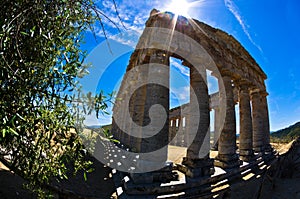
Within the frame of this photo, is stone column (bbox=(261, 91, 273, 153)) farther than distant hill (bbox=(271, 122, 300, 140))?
No

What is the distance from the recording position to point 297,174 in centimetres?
1622

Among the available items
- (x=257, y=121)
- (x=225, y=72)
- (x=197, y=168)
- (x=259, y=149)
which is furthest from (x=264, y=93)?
(x=197, y=168)

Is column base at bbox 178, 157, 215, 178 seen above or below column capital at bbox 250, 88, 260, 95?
below

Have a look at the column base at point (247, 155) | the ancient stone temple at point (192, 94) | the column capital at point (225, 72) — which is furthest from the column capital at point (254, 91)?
the column base at point (247, 155)

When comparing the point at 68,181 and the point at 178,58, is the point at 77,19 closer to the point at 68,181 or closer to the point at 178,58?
the point at 68,181

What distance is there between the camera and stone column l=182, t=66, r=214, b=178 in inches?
385

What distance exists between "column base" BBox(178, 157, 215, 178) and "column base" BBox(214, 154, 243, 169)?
165 centimetres

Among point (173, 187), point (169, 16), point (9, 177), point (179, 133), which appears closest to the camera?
→ point (9, 177)

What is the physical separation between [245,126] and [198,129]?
5843 millimetres

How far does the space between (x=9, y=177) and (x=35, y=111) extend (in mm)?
6469

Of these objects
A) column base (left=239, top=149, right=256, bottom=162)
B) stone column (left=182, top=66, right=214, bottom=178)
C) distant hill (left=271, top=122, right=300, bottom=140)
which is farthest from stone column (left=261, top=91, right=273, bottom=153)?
distant hill (left=271, top=122, right=300, bottom=140)

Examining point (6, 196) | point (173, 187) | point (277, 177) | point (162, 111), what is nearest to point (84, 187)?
point (6, 196)

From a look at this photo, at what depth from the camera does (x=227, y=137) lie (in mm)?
12086

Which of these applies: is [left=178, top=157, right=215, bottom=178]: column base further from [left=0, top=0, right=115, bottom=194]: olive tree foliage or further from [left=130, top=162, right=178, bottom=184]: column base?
[left=0, top=0, right=115, bottom=194]: olive tree foliage
